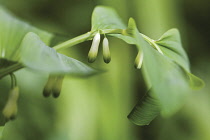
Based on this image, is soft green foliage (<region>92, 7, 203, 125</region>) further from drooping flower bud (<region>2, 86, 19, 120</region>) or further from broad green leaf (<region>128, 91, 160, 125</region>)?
drooping flower bud (<region>2, 86, 19, 120</region>)

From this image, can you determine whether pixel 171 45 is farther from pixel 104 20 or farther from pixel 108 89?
pixel 108 89

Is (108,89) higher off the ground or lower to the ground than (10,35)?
lower

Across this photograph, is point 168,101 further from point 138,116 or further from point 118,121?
point 118,121

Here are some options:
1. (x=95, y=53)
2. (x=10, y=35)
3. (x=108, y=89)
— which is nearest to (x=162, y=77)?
(x=95, y=53)

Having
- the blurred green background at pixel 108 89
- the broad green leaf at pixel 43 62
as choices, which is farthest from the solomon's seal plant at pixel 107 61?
the blurred green background at pixel 108 89

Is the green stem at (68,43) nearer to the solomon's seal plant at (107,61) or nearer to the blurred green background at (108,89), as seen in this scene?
the solomon's seal plant at (107,61)

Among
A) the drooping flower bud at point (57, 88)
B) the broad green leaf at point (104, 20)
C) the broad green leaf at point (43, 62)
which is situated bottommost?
the drooping flower bud at point (57, 88)

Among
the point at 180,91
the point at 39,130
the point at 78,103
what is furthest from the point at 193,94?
the point at 180,91
